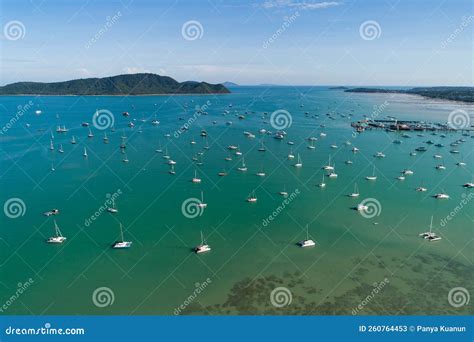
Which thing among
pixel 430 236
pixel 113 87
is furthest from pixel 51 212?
pixel 113 87

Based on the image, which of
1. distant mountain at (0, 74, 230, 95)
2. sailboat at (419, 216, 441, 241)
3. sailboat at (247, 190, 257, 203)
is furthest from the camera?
distant mountain at (0, 74, 230, 95)

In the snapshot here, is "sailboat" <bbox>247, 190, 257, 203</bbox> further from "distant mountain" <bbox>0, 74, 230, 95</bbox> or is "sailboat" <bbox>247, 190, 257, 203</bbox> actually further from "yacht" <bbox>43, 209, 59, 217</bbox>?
"distant mountain" <bbox>0, 74, 230, 95</bbox>

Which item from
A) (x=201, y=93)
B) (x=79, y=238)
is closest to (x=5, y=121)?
(x=79, y=238)

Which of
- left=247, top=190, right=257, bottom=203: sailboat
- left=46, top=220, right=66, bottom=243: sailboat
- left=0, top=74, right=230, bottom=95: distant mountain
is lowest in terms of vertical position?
left=46, top=220, right=66, bottom=243: sailboat

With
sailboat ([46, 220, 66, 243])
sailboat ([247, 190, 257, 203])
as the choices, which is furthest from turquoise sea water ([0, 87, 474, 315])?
sailboat ([247, 190, 257, 203])

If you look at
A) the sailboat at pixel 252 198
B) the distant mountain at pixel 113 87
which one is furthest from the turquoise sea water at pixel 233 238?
the distant mountain at pixel 113 87

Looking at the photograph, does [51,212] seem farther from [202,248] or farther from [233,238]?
[233,238]
